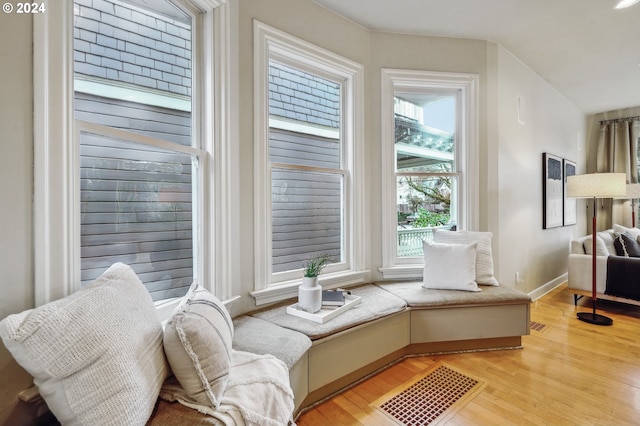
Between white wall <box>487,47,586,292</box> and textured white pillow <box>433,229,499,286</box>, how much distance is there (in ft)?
1.40

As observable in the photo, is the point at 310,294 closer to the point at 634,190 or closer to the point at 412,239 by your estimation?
the point at 412,239

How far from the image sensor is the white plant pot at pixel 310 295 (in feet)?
6.43

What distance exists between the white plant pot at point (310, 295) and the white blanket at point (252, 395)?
1.89 ft

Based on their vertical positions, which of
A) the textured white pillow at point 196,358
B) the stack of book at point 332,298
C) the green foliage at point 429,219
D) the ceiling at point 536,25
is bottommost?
the stack of book at point 332,298

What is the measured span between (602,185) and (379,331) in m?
2.82

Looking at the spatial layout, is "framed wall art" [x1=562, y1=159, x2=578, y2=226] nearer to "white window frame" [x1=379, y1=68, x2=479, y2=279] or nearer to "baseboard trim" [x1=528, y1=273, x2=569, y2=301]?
"baseboard trim" [x1=528, y1=273, x2=569, y2=301]

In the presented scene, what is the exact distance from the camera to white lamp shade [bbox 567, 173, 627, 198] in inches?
122

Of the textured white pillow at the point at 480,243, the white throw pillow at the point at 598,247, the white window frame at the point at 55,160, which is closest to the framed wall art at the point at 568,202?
the white throw pillow at the point at 598,247

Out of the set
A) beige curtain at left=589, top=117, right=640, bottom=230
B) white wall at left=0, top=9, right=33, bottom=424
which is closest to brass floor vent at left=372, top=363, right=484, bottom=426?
white wall at left=0, top=9, right=33, bottom=424

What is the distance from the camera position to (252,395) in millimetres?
1149

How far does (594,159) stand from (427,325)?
5219 millimetres

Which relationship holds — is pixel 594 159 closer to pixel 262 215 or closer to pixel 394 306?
pixel 394 306

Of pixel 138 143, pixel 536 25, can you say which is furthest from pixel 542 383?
pixel 536 25

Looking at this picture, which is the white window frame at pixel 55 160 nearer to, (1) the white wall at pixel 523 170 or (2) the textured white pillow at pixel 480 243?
(2) the textured white pillow at pixel 480 243
